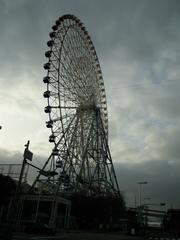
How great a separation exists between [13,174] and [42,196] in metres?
4.43

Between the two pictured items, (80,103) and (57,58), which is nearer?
(57,58)

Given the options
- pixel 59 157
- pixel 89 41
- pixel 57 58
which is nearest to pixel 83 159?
pixel 59 157

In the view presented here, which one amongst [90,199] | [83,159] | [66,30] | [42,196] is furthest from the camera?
[90,199]

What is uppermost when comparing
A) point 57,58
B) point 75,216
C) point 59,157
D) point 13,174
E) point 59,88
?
point 57,58

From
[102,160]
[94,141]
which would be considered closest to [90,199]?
[102,160]

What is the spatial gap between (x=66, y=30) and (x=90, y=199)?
27439 mm

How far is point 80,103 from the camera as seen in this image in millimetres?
38875

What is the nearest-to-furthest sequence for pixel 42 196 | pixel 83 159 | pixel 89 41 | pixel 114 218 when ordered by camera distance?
pixel 42 196, pixel 83 159, pixel 89 41, pixel 114 218

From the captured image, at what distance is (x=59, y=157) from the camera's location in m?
37.2

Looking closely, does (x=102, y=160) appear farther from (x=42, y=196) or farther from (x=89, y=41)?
(x=89, y=41)

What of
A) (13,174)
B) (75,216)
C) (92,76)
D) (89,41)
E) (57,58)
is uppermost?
(89,41)

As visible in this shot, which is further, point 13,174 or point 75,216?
point 75,216

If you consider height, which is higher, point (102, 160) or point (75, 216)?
point (102, 160)

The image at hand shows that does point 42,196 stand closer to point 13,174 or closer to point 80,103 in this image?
point 13,174
